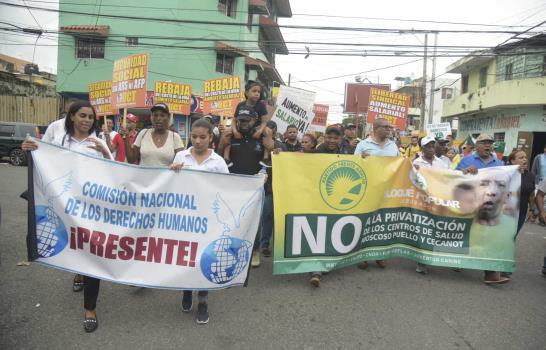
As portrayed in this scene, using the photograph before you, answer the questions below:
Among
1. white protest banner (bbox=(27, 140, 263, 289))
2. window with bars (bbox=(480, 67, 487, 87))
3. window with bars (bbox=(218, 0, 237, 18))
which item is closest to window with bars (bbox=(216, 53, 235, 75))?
window with bars (bbox=(218, 0, 237, 18))

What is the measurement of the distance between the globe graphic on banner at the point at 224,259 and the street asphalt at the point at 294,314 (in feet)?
1.34

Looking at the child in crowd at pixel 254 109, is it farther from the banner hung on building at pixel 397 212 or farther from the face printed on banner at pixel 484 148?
the face printed on banner at pixel 484 148

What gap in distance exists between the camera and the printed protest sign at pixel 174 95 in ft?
38.3

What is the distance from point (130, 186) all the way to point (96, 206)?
0.31 meters

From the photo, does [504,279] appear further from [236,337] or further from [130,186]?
[130,186]

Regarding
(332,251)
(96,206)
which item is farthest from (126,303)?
(332,251)

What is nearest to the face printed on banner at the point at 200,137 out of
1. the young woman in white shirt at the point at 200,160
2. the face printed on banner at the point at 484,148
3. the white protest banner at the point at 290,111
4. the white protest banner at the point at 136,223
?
the young woman in white shirt at the point at 200,160

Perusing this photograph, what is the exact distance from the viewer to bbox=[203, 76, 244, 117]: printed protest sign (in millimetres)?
11766

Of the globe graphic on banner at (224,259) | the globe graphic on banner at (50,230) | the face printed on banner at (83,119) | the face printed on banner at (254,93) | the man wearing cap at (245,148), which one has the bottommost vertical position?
the globe graphic on banner at (224,259)

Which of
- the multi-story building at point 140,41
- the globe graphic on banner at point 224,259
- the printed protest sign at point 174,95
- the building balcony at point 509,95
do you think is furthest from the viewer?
the multi-story building at point 140,41

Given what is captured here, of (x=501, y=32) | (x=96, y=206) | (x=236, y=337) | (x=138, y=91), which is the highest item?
(x=501, y=32)

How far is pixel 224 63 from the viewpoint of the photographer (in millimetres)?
22047

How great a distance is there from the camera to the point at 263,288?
4.00m

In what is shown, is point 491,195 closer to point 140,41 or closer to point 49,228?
point 49,228
